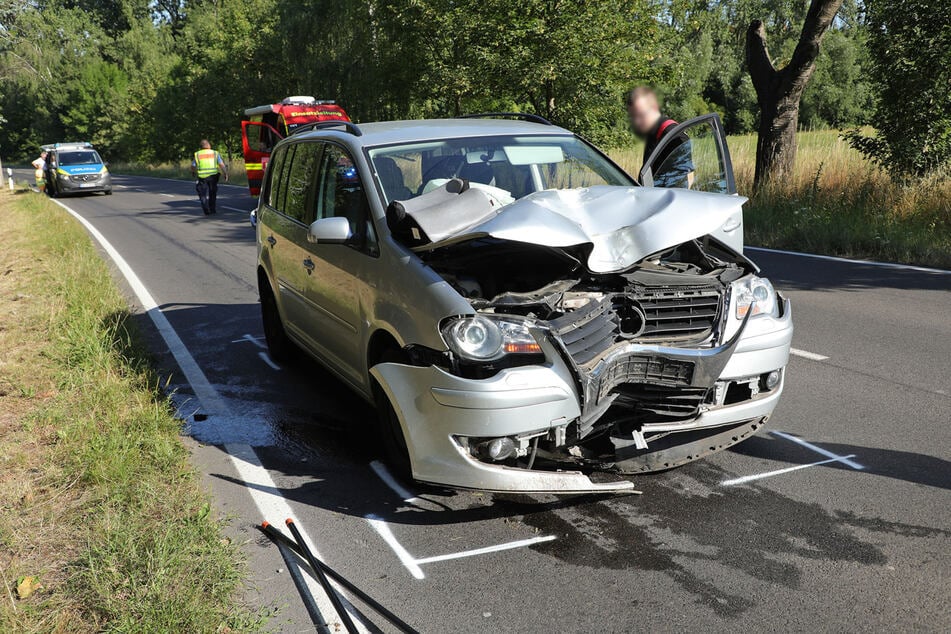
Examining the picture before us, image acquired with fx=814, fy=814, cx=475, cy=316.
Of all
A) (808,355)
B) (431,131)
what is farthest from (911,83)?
(431,131)

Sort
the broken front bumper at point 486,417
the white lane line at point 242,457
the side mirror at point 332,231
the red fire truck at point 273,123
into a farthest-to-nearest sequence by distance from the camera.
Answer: the red fire truck at point 273,123 < the side mirror at point 332,231 < the broken front bumper at point 486,417 < the white lane line at point 242,457

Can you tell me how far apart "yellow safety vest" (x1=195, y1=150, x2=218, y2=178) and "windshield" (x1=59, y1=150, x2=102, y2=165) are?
42.8 ft

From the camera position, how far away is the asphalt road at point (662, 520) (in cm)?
316

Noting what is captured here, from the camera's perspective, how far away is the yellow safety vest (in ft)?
67.8

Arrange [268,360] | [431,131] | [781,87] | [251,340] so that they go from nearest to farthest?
[431,131] → [268,360] → [251,340] → [781,87]

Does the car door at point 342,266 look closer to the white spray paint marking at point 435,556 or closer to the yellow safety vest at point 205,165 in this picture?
the white spray paint marking at point 435,556

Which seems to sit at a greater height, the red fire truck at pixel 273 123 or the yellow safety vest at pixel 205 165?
the red fire truck at pixel 273 123

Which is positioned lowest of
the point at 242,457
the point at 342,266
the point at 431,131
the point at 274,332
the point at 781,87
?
the point at 242,457

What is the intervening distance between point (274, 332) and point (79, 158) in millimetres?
28895

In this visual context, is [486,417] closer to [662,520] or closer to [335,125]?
[662,520]

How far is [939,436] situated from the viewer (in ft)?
15.3

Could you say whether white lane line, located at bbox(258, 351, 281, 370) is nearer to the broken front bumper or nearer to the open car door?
the broken front bumper

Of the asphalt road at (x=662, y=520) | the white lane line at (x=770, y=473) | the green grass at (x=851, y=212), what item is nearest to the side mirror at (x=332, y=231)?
the asphalt road at (x=662, y=520)

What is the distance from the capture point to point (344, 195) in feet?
17.0
